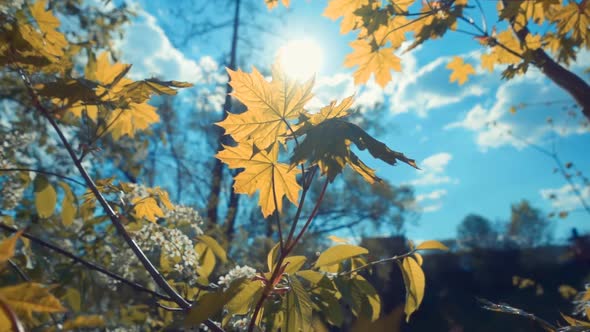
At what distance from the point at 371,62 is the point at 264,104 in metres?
1.10

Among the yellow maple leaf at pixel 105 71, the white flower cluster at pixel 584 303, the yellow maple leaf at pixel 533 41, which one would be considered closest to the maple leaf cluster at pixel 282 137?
the yellow maple leaf at pixel 105 71

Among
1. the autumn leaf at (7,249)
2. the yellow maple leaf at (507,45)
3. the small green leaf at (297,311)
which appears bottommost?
the autumn leaf at (7,249)

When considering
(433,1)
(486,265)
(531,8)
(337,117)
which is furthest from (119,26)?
(486,265)

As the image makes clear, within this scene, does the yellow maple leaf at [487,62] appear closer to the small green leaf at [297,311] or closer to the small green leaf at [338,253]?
the small green leaf at [338,253]

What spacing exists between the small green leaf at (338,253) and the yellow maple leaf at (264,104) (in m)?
0.25

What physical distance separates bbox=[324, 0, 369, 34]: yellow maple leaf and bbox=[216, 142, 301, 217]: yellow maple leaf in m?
1.10

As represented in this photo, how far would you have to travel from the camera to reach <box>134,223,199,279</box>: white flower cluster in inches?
44.9

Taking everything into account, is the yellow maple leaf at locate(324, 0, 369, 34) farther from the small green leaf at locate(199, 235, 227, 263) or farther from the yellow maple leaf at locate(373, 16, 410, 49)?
the small green leaf at locate(199, 235, 227, 263)

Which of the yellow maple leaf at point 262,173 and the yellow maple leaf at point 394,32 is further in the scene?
the yellow maple leaf at point 394,32

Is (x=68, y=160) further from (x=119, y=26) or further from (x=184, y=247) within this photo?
(x=184, y=247)

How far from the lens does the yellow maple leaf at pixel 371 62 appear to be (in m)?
1.70

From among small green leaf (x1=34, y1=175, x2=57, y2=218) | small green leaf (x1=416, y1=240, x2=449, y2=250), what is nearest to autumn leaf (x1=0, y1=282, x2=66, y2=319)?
small green leaf (x1=416, y1=240, x2=449, y2=250)

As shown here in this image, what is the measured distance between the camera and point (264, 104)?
76cm

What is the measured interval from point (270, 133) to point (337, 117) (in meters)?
0.17
